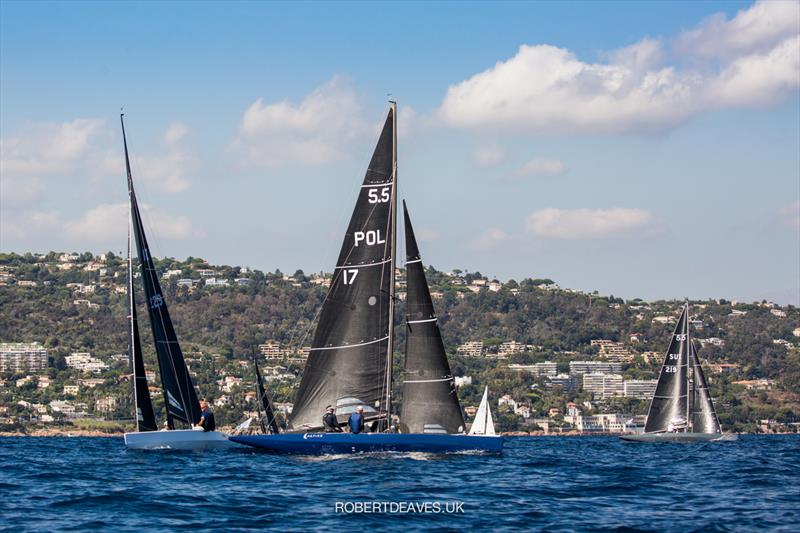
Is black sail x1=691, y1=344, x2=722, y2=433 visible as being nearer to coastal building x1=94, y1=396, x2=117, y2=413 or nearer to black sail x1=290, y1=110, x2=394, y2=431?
black sail x1=290, y1=110, x2=394, y2=431

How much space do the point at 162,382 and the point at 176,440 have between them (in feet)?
11.2

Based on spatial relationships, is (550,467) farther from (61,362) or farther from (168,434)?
(61,362)

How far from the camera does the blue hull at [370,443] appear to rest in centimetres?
3975

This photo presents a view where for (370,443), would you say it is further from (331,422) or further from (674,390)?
(674,390)

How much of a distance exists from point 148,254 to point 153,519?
23.5 meters

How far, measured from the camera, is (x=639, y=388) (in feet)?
603

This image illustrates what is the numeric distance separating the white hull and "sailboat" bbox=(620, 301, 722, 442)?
36858 mm

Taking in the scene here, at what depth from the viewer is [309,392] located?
42.4 metres

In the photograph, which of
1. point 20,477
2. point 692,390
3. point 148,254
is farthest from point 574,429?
point 20,477

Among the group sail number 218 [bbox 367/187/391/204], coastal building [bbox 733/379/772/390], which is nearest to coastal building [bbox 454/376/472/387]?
coastal building [bbox 733/379/772/390]

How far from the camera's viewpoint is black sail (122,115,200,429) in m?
48.8

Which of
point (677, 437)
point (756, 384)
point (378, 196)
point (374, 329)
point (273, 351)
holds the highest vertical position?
point (378, 196)

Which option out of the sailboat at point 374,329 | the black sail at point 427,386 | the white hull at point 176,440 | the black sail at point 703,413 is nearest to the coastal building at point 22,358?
the black sail at point 703,413

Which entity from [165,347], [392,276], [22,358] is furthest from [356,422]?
[22,358]
